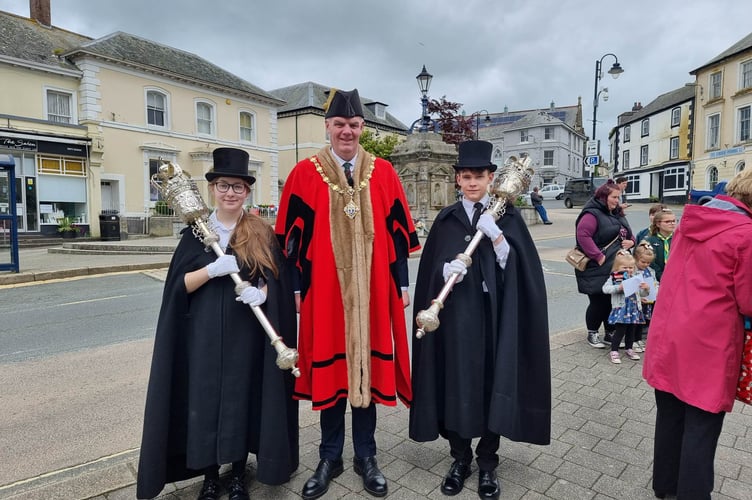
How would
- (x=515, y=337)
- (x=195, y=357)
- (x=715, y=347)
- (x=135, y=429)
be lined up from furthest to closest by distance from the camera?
(x=135, y=429) < (x=515, y=337) < (x=195, y=357) < (x=715, y=347)

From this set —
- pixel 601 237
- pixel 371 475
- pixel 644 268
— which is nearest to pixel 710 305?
pixel 371 475

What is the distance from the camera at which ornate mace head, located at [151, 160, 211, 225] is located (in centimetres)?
275

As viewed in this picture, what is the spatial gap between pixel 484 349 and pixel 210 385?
1.55 metres

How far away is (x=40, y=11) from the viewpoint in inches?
903

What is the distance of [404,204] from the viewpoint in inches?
127

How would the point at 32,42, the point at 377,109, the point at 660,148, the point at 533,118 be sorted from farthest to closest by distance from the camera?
the point at 533,118
the point at 660,148
the point at 377,109
the point at 32,42

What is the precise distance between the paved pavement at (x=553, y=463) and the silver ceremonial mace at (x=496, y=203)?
102 cm

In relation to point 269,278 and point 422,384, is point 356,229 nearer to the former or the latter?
point 269,278

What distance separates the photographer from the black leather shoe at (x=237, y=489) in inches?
111

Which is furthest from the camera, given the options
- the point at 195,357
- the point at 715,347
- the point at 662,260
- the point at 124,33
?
the point at 124,33

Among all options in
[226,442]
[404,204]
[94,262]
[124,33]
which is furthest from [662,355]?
[124,33]

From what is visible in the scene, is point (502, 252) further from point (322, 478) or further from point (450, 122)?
point (450, 122)

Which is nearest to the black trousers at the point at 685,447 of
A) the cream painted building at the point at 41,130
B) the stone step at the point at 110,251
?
the stone step at the point at 110,251

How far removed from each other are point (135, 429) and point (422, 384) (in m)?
2.33
